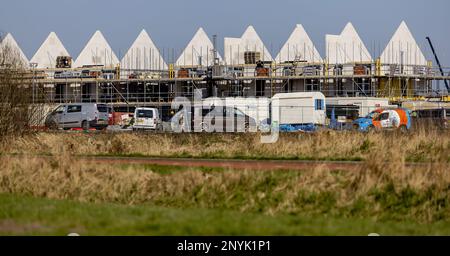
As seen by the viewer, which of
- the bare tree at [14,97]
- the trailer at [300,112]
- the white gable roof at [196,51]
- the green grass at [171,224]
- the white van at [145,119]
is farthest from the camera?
the white gable roof at [196,51]

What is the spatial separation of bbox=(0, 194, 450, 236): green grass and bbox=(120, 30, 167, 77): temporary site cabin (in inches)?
A: 2797

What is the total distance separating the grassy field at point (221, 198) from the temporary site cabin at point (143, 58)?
63.0 m

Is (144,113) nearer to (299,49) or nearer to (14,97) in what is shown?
(14,97)

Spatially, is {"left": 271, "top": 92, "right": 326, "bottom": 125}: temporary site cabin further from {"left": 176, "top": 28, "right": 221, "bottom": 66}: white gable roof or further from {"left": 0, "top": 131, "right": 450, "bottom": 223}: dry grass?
{"left": 0, "top": 131, "right": 450, "bottom": 223}: dry grass

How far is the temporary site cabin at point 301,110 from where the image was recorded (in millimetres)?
54562

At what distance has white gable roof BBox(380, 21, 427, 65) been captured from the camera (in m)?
81.6

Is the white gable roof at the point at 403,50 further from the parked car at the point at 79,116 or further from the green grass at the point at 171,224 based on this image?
the green grass at the point at 171,224

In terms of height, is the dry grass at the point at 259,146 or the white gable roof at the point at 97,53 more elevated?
the white gable roof at the point at 97,53

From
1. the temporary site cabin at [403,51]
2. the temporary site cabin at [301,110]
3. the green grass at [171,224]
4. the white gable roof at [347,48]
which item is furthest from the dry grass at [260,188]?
the temporary site cabin at [403,51]

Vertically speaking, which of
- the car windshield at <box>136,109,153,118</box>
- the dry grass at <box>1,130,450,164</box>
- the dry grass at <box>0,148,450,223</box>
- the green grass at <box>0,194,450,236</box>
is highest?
the car windshield at <box>136,109,153,118</box>

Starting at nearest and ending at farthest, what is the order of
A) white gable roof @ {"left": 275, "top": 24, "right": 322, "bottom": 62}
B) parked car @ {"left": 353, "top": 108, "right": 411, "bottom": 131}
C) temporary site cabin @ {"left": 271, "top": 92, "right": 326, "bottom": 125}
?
parked car @ {"left": 353, "top": 108, "right": 411, "bottom": 131} < temporary site cabin @ {"left": 271, "top": 92, "right": 326, "bottom": 125} < white gable roof @ {"left": 275, "top": 24, "right": 322, "bottom": 62}

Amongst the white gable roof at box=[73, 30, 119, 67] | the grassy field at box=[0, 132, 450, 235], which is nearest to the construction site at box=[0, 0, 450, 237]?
the grassy field at box=[0, 132, 450, 235]
